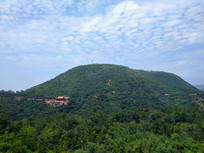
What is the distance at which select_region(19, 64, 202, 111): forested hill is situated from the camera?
181ft

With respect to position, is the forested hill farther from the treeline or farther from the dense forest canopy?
the treeline

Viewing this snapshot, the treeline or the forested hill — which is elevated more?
the forested hill

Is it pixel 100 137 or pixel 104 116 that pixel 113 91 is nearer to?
pixel 104 116

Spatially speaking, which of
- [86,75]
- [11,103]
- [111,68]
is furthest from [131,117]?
[111,68]

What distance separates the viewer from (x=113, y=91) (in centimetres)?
6506

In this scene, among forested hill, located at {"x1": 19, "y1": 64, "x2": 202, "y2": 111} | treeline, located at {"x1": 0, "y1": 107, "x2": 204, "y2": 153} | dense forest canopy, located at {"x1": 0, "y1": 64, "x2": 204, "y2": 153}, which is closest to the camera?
treeline, located at {"x1": 0, "y1": 107, "x2": 204, "y2": 153}

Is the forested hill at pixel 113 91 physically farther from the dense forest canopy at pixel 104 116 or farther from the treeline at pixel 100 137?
the treeline at pixel 100 137

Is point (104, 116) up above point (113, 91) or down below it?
below

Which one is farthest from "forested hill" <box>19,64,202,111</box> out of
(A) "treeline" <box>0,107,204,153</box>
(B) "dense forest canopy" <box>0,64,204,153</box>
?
(A) "treeline" <box>0,107,204,153</box>

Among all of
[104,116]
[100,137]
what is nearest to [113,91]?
[104,116]

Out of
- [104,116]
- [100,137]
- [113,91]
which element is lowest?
[100,137]

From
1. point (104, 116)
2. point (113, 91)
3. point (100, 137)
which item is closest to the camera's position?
point (100, 137)

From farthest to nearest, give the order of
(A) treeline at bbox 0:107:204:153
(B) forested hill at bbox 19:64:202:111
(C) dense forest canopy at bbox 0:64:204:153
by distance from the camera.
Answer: (B) forested hill at bbox 19:64:202:111, (C) dense forest canopy at bbox 0:64:204:153, (A) treeline at bbox 0:107:204:153

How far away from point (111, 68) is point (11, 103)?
5673cm
